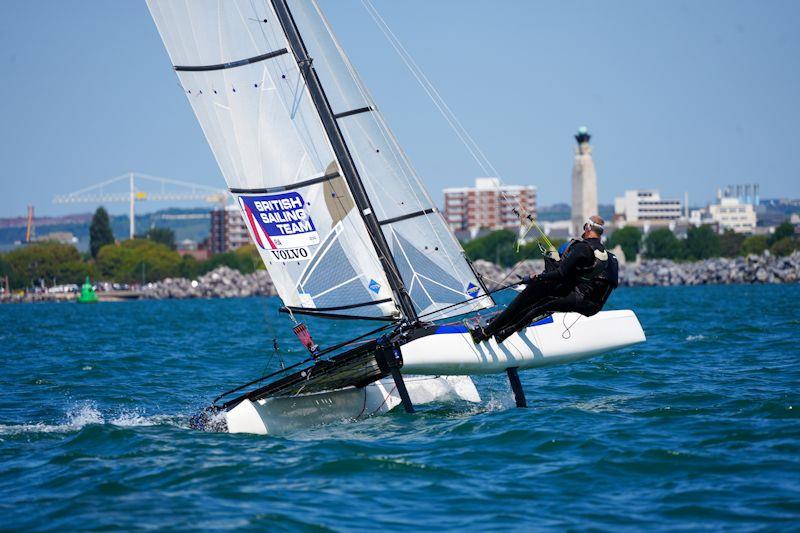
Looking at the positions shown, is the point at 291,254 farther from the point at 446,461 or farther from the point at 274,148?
the point at 446,461

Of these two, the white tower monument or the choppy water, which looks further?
the white tower monument

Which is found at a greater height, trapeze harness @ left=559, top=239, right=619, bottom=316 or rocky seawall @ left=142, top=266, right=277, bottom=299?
trapeze harness @ left=559, top=239, right=619, bottom=316

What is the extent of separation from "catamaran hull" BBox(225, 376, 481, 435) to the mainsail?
882 mm

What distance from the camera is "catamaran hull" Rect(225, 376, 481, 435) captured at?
34.7 ft

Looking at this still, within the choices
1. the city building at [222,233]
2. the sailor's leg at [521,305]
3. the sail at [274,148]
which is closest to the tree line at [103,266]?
the city building at [222,233]

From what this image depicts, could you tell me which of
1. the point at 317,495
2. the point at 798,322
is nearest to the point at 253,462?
the point at 317,495

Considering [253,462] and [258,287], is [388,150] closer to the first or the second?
[253,462]

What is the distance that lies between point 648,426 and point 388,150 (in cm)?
382

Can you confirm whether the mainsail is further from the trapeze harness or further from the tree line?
the tree line

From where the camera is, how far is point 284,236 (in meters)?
11.1

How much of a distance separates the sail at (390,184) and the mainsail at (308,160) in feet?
0.03

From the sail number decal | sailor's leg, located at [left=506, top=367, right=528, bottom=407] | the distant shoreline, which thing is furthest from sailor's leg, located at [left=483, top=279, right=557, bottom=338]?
the distant shoreline

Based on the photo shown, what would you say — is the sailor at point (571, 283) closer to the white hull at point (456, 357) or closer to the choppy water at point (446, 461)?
the white hull at point (456, 357)

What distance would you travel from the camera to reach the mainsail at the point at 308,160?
10.8m
